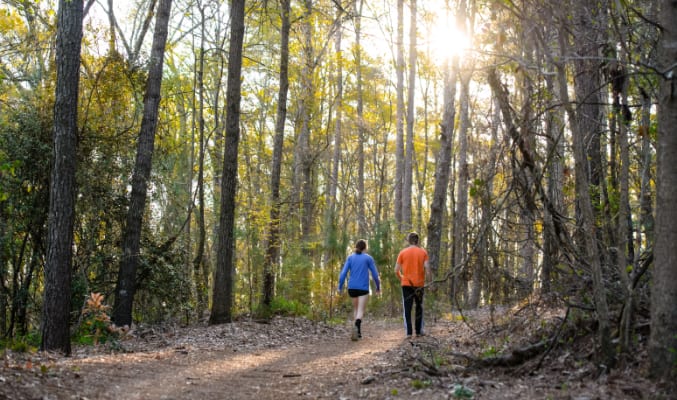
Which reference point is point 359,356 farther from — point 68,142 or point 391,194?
point 391,194

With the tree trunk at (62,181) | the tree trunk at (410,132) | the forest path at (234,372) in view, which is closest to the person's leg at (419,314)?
the forest path at (234,372)

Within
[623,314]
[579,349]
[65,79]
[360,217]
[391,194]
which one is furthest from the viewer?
[391,194]

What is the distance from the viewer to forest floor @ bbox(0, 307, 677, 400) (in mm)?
5691

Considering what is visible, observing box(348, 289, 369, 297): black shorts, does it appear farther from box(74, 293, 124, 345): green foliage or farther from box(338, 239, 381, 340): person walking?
box(74, 293, 124, 345): green foliage

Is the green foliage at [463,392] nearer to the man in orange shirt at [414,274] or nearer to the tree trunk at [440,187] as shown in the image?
the man in orange shirt at [414,274]

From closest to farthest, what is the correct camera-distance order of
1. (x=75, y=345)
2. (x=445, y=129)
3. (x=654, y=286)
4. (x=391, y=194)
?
(x=654, y=286), (x=75, y=345), (x=445, y=129), (x=391, y=194)

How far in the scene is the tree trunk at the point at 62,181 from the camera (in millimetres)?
9172

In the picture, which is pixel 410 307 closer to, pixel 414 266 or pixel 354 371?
pixel 414 266

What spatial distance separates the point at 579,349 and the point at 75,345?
949 cm

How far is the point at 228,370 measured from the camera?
8523mm

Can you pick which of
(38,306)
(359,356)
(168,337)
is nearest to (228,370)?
(359,356)

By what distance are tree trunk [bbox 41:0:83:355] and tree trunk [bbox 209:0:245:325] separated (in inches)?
171

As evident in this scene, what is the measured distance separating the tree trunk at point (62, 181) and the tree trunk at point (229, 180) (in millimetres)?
4354

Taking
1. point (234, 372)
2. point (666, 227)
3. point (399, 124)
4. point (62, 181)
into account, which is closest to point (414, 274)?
point (234, 372)
